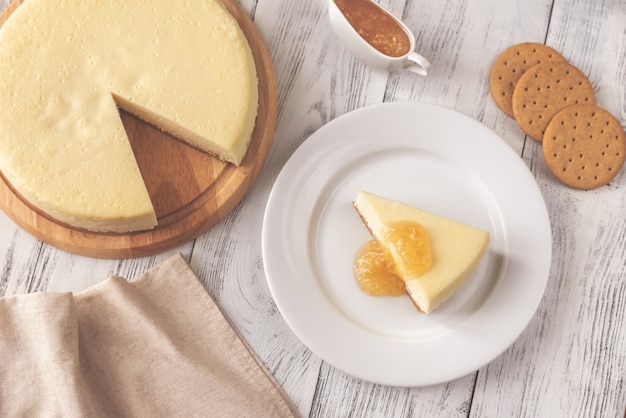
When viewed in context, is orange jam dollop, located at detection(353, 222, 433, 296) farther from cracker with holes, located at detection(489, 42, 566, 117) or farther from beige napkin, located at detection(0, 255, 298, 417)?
cracker with holes, located at detection(489, 42, 566, 117)

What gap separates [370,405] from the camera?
6.25 ft

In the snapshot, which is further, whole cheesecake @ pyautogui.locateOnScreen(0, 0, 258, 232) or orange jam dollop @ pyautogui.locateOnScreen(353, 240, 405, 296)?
orange jam dollop @ pyautogui.locateOnScreen(353, 240, 405, 296)

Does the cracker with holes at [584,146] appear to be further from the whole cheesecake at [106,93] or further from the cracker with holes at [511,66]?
the whole cheesecake at [106,93]

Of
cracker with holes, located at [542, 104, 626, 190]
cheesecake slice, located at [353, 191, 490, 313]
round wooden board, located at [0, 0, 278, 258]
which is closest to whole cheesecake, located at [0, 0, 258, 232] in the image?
round wooden board, located at [0, 0, 278, 258]

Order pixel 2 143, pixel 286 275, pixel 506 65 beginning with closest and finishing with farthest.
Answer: pixel 2 143
pixel 286 275
pixel 506 65

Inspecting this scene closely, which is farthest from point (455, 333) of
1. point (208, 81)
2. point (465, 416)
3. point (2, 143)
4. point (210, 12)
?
point (2, 143)

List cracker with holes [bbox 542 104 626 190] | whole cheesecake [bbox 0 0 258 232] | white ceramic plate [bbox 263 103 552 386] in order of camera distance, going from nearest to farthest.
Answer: whole cheesecake [bbox 0 0 258 232]
white ceramic plate [bbox 263 103 552 386]
cracker with holes [bbox 542 104 626 190]

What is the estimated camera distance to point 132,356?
1.84 metres

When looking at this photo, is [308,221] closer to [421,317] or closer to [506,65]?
[421,317]

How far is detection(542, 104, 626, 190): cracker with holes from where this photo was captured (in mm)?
1930

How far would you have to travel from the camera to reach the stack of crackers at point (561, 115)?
6.33ft

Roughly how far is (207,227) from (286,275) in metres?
0.25

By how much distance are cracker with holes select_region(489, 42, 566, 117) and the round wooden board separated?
63 cm

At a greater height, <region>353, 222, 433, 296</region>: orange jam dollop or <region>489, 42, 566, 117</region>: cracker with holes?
<region>489, 42, 566, 117</region>: cracker with holes
